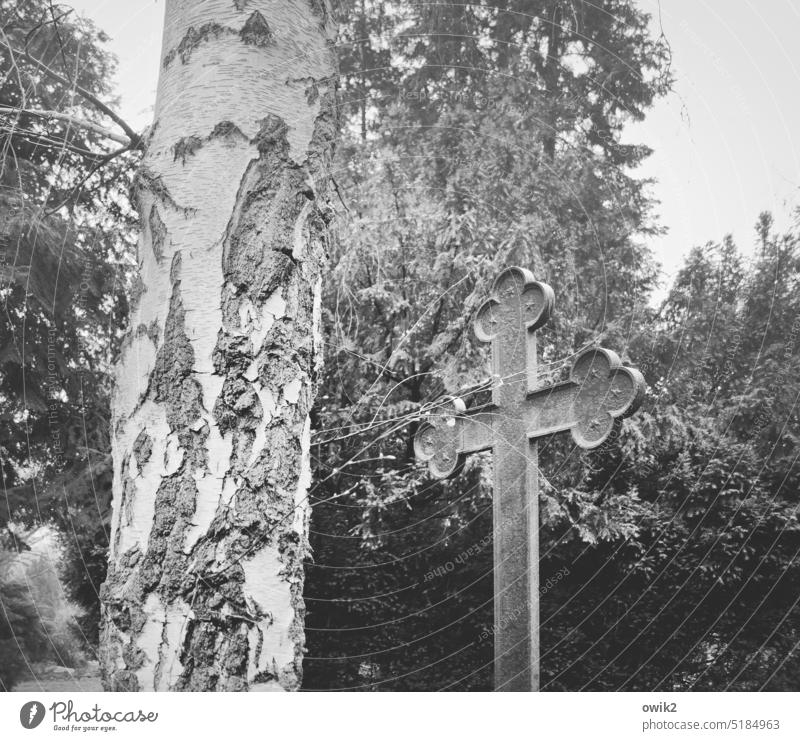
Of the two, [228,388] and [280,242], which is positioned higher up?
[280,242]

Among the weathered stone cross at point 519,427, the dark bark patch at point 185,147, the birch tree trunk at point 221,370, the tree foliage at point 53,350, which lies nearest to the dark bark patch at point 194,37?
the birch tree trunk at point 221,370

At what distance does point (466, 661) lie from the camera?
18.0ft

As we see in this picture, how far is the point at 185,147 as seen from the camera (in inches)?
33.3

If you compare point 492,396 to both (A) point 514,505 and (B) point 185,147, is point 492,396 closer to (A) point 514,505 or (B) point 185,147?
(A) point 514,505

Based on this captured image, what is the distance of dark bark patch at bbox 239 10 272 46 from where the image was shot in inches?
34.8

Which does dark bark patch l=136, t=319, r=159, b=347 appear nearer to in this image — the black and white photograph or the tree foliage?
the black and white photograph

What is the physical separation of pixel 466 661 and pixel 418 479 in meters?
1.55

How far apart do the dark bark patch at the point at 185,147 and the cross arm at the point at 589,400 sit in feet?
4.99

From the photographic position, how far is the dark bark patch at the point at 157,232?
82cm

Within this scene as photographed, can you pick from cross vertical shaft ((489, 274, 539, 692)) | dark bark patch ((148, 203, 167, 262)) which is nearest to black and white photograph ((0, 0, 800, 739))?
cross vertical shaft ((489, 274, 539, 692))

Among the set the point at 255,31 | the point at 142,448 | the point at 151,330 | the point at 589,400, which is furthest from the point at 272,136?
the point at 589,400

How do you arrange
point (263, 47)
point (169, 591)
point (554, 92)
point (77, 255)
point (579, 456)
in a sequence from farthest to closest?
point (554, 92) < point (579, 456) < point (77, 255) < point (263, 47) < point (169, 591)

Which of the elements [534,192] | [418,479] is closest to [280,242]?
[418,479]

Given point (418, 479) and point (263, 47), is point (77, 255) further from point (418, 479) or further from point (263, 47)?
point (263, 47)
